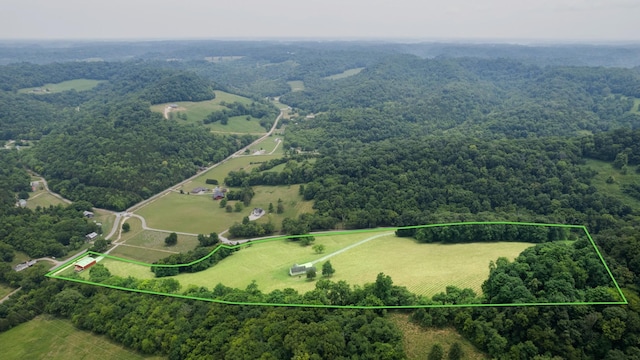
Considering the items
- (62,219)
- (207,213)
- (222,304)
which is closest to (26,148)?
(62,219)

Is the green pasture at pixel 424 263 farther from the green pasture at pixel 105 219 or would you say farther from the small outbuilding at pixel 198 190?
the small outbuilding at pixel 198 190

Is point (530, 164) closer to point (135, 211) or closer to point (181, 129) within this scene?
point (135, 211)

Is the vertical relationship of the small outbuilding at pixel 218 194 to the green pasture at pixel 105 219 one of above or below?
above

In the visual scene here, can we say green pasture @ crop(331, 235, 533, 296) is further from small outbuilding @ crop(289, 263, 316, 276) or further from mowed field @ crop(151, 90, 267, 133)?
mowed field @ crop(151, 90, 267, 133)

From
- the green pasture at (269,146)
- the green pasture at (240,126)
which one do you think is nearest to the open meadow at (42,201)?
the green pasture at (269,146)

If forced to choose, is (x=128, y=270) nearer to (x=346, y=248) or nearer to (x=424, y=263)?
(x=346, y=248)

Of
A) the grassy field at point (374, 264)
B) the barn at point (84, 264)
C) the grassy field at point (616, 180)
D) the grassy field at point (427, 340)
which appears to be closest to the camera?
the grassy field at point (427, 340)

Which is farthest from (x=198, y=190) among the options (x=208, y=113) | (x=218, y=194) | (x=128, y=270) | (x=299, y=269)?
(x=208, y=113)
